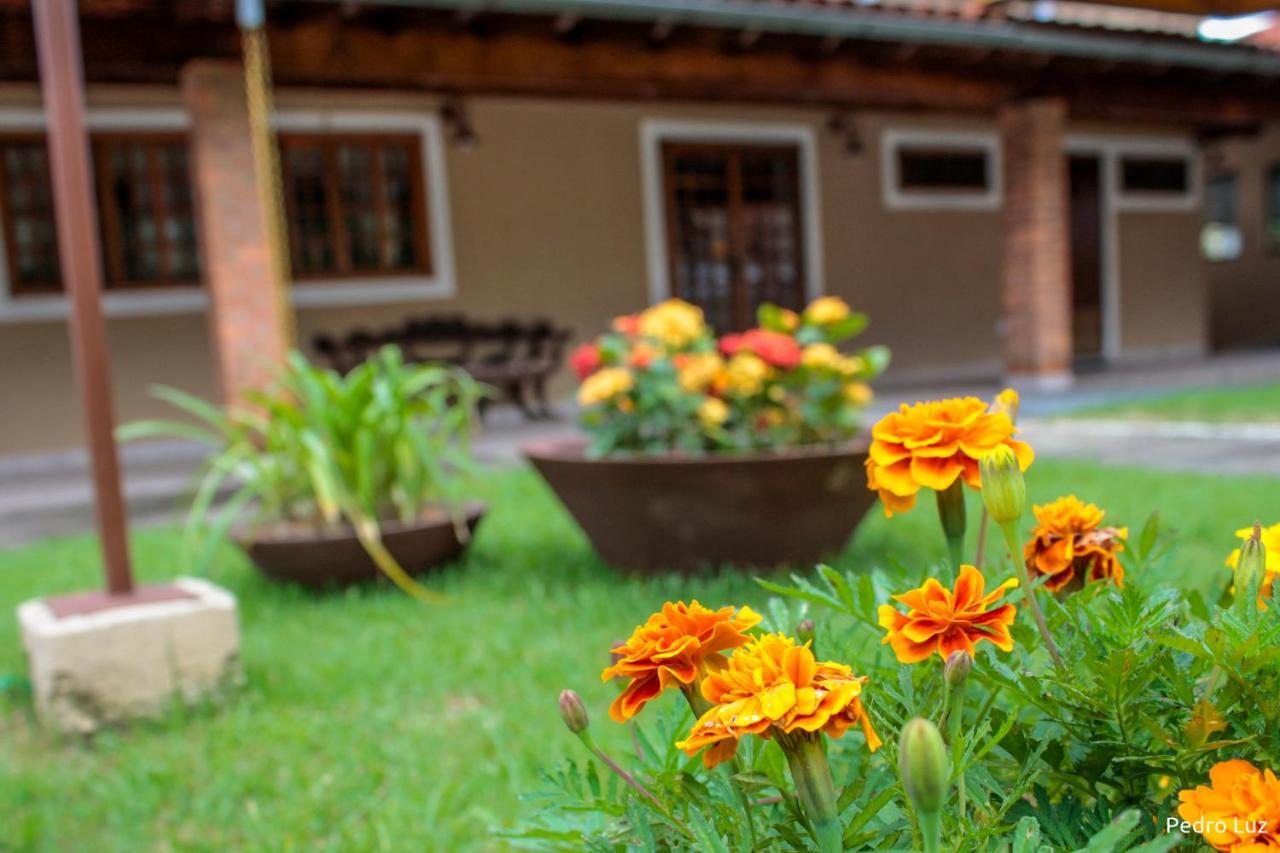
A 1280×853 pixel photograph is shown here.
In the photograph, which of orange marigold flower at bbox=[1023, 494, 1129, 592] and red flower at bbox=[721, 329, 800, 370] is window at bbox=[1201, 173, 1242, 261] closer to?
red flower at bbox=[721, 329, 800, 370]

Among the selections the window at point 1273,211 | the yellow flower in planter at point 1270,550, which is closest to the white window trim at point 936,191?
the window at point 1273,211

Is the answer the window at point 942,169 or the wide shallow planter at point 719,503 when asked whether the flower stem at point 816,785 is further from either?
the window at point 942,169

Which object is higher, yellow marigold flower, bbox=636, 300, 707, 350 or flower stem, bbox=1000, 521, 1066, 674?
yellow marigold flower, bbox=636, 300, 707, 350

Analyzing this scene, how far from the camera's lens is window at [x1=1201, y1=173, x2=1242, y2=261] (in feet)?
46.6

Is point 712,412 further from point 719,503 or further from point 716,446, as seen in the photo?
point 719,503

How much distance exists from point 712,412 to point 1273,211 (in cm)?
1391

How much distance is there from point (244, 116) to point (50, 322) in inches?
107

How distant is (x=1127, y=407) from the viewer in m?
7.46

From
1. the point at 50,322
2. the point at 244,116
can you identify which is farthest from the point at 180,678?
the point at 50,322

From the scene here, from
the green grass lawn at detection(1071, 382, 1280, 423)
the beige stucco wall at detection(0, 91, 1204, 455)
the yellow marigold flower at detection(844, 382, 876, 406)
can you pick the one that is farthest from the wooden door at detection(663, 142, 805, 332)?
the yellow marigold flower at detection(844, 382, 876, 406)

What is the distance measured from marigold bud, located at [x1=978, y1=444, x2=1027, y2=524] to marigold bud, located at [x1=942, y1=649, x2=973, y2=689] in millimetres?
105

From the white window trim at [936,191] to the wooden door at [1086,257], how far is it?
57.1 inches

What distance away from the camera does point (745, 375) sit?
10.4ft

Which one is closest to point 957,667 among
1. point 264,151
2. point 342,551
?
point 342,551
